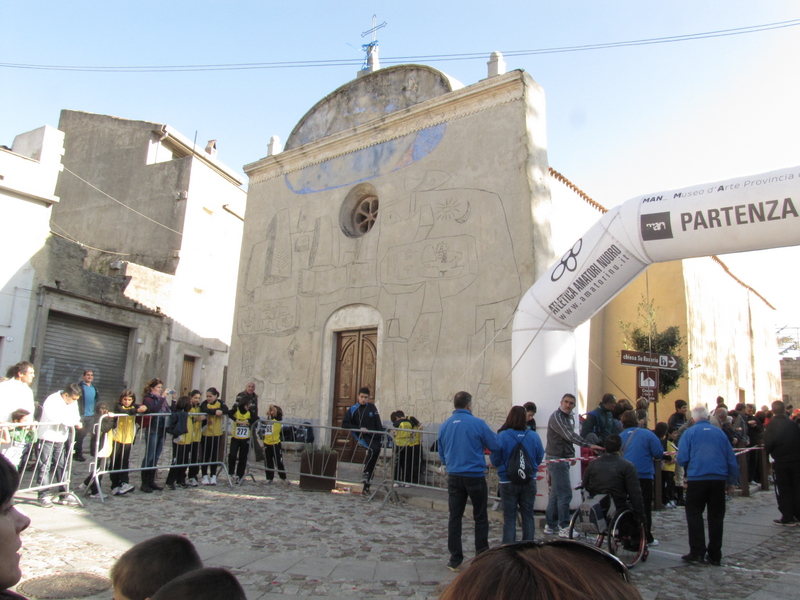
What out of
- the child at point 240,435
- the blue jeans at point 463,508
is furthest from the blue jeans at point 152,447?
the blue jeans at point 463,508

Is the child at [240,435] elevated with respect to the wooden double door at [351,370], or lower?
lower

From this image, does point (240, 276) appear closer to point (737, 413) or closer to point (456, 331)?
point (456, 331)

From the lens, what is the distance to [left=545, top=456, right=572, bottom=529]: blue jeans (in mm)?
7359

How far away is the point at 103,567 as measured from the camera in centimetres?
535

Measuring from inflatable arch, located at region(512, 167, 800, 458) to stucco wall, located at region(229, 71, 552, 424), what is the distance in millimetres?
2270

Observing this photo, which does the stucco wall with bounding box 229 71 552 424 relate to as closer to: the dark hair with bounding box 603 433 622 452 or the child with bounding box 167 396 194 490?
the child with bounding box 167 396 194 490

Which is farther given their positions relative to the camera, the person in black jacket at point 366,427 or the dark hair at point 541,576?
the person in black jacket at point 366,427

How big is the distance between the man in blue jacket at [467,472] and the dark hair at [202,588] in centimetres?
455

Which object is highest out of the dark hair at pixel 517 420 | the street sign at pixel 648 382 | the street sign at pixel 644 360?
the street sign at pixel 644 360

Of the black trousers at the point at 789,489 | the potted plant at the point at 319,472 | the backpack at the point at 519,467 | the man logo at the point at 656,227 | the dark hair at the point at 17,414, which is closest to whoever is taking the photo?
the backpack at the point at 519,467

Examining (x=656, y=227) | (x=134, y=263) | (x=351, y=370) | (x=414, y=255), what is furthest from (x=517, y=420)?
(x=134, y=263)

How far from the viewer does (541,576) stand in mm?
946

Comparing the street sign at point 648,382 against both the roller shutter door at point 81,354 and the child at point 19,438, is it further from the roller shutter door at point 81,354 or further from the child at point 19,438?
the roller shutter door at point 81,354

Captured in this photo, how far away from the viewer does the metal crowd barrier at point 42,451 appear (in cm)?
767
